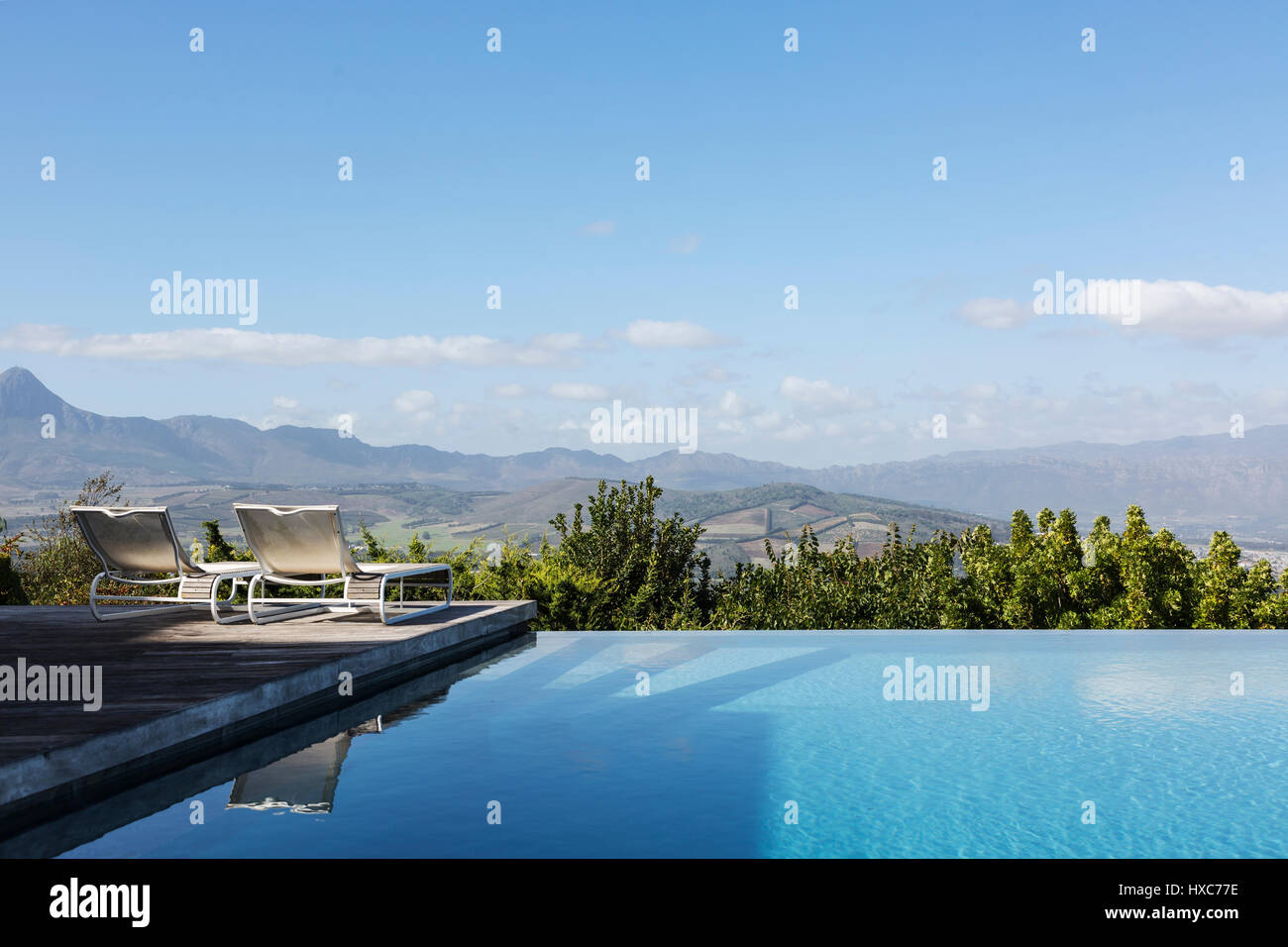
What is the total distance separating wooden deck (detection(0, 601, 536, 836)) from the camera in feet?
11.6

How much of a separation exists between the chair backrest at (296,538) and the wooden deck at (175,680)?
0.47 meters

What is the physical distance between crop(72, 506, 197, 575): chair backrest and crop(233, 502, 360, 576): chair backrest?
0.61 m

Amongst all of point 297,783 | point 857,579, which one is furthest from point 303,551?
point 857,579

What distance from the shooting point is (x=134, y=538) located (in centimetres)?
711

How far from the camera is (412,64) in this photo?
23.0 metres

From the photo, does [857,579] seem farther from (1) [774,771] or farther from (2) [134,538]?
(2) [134,538]

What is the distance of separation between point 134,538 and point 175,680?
273 centimetres

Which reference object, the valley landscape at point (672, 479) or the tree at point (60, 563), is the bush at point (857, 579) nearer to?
the valley landscape at point (672, 479)

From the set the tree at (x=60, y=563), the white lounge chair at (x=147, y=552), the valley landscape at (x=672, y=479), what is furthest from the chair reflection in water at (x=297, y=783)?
the tree at (x=60, y=563)

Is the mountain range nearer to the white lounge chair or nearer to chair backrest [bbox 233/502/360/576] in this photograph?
the white lounge chair

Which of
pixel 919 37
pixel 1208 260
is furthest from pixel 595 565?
pixel 1208 260

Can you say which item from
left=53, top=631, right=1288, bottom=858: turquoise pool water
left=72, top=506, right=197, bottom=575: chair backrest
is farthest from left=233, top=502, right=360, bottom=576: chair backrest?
left=53, top=631, right=1288, bottom=858: turquoise pool water

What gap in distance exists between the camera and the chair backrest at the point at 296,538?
265 inches
